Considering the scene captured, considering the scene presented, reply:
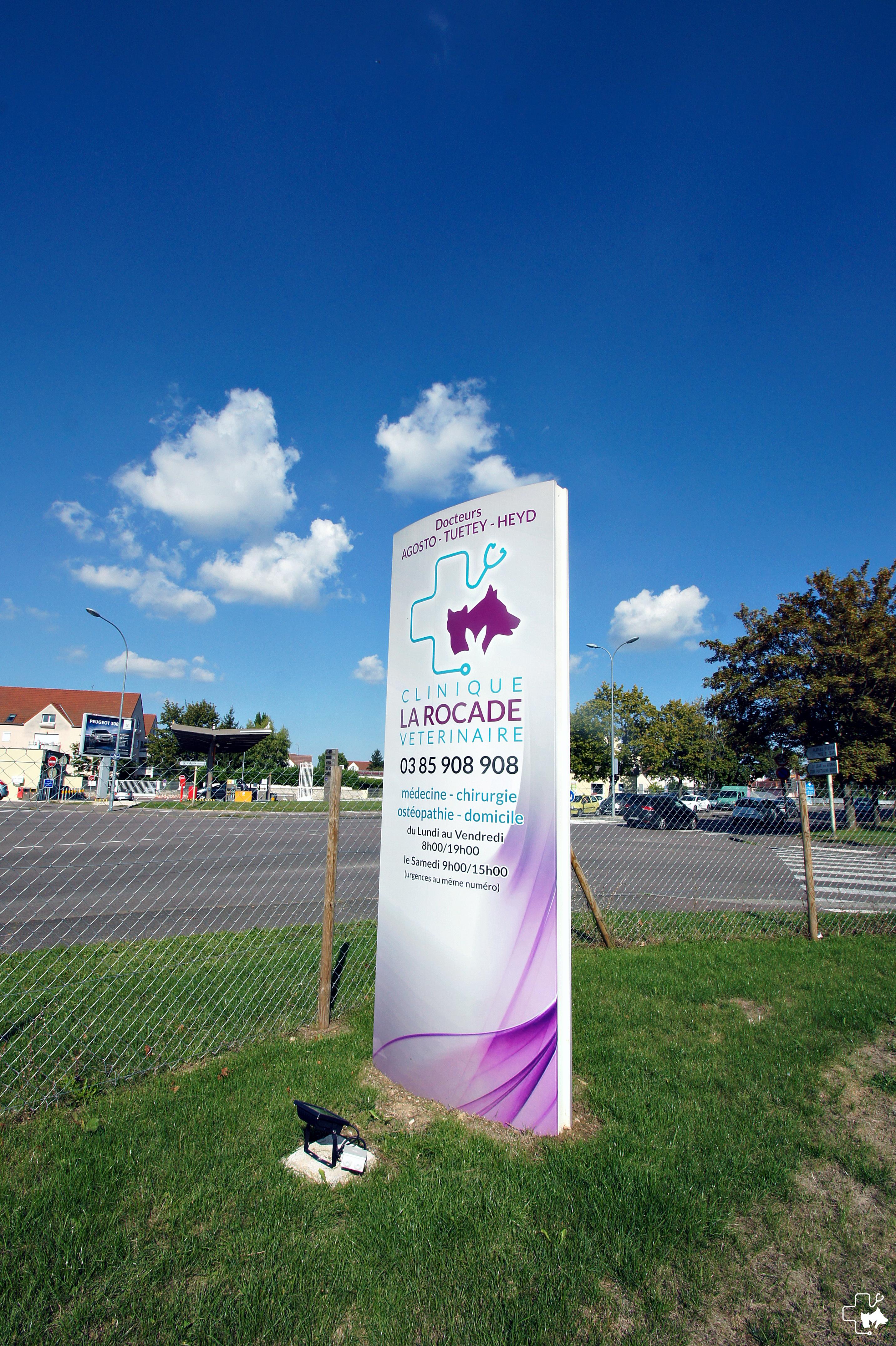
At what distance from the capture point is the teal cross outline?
383 centimetres

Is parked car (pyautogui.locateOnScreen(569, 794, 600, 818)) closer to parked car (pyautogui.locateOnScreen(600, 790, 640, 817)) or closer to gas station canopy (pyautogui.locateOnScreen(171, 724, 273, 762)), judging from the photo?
parked car (pyautogui.locateOnScreen(600, 790, 640, 817))

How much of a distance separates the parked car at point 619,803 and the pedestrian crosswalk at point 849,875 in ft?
24.0

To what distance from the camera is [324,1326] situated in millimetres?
2076

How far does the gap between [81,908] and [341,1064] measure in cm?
637

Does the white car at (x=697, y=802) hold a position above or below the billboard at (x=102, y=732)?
below

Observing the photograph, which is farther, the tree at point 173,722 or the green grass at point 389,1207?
the tree at point 173,722

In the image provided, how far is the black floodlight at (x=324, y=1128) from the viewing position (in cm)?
286

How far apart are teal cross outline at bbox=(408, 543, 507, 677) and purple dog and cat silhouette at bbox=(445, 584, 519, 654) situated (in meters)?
0.10

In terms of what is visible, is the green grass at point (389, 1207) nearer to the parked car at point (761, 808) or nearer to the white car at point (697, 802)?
the parked car at point (761, 808)

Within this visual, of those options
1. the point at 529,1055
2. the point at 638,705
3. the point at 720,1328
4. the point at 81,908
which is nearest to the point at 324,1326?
the point at 720,1328

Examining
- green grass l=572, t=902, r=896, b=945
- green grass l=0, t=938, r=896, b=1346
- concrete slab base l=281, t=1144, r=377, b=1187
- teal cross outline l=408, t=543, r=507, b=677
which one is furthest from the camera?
green grass l=572, t=902, r=896, b=945

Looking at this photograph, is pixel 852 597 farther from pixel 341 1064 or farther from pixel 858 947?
pixel 341 1064

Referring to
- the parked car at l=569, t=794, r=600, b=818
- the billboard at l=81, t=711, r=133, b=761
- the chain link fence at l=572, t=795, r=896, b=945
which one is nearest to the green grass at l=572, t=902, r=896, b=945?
the chain link fence at l=572, t=795, r=896, b=945

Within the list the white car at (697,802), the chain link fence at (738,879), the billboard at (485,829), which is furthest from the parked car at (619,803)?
the billboard at (485,829)
